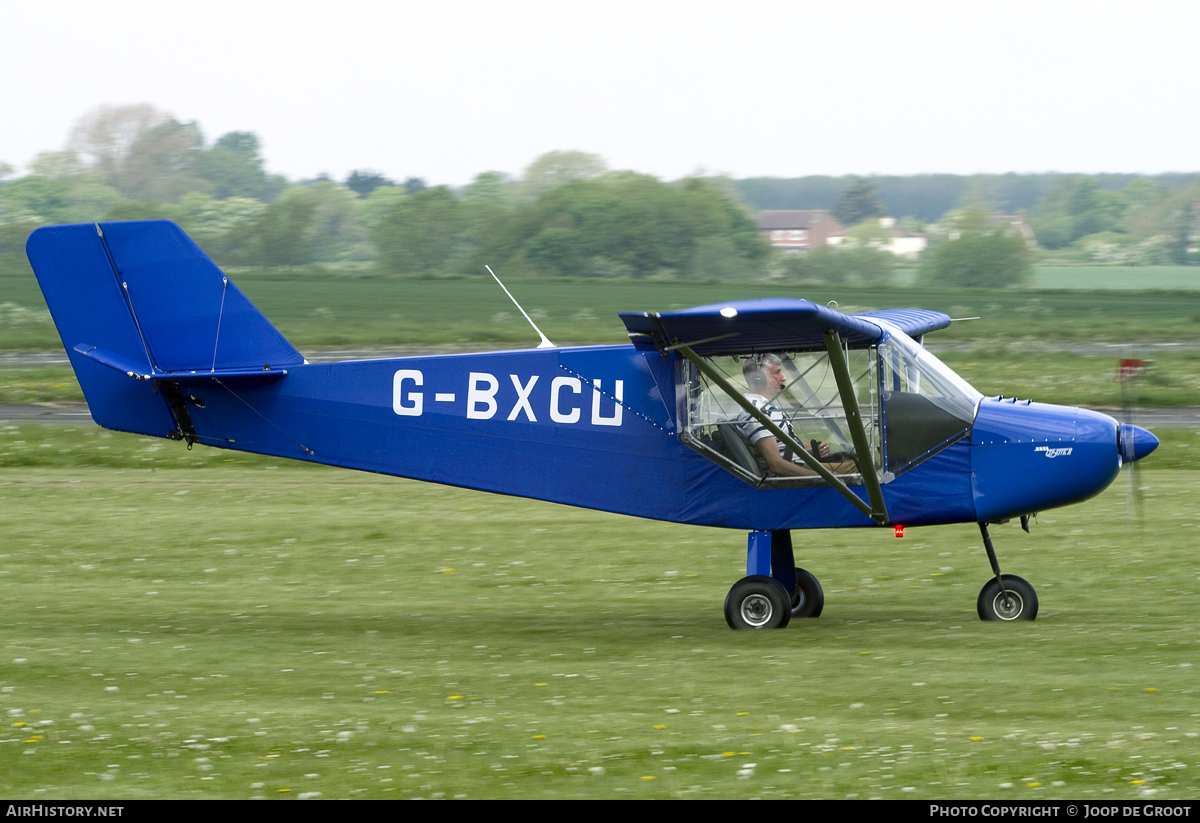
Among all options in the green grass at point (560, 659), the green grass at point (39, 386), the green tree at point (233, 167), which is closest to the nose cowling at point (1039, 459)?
the green grass at point (560, 659)

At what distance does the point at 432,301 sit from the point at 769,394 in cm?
4263

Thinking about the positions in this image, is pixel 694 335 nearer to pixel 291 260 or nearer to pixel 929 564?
pixel 929 564

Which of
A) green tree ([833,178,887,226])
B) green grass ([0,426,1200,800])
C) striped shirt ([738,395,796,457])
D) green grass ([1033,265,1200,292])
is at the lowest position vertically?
green grass ([0,426,1200,800])

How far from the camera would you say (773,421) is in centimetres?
1097

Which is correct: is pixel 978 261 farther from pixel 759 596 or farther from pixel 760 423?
pixel 760 423

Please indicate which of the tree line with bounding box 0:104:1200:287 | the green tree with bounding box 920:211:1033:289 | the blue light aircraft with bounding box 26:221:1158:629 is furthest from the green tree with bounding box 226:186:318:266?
the blue light aircraft with bounding box 26:221:1158:629

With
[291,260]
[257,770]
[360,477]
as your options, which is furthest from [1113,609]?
[291,260]

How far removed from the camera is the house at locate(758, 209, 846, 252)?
61.2m

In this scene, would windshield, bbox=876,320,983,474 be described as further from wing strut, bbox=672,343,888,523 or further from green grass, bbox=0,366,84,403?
green grass, bbox=0,366,84,403

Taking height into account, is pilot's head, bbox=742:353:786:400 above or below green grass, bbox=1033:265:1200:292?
below

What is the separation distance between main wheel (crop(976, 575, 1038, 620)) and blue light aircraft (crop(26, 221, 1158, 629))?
2 cm

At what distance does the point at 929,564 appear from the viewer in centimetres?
1469

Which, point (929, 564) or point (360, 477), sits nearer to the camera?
point (929, 564)

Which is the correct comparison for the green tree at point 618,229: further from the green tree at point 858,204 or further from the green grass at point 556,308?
the green tree at point 858,204
